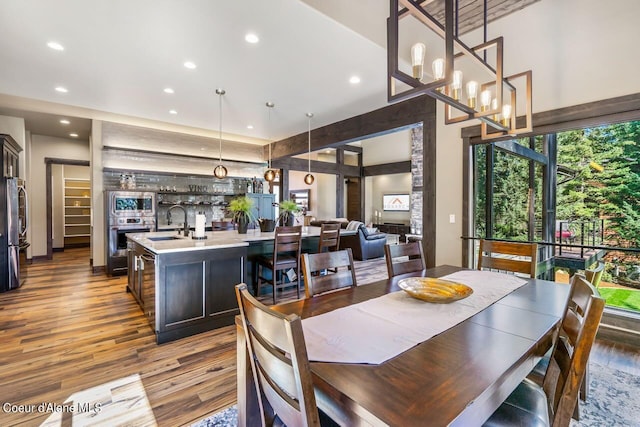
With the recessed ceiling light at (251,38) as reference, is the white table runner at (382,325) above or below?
below

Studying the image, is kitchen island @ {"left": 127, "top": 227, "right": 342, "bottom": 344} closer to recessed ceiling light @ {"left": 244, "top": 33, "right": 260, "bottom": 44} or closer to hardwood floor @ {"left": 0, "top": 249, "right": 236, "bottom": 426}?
hardwood floor @ {"left": 0, "top": 249, "right": 236, "bottom": 426}

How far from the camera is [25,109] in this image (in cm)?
500

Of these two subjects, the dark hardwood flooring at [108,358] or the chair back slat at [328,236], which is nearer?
the dark hardwood flooring at [108,358]

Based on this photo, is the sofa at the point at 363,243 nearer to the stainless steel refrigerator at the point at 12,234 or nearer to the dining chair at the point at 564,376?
the dining chair at the point at 564,376

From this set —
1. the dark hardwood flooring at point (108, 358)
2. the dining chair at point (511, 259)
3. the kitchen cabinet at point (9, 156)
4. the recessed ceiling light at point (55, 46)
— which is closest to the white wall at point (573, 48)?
the dining chair at point (511, 259)

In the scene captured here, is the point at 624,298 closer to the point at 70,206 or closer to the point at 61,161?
the point at 61,161

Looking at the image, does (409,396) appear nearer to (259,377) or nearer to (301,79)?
(259,377)

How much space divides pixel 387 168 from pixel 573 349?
10.4 meters

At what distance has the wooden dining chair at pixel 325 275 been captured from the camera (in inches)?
67.4

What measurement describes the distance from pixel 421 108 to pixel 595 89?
1.96m

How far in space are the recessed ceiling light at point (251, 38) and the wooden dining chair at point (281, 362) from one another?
9.41 feet

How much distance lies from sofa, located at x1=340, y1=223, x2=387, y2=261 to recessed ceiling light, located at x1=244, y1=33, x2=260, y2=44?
457cm

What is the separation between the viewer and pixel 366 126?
5320mm

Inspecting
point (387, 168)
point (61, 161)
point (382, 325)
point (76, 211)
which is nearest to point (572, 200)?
point (382, 325)
